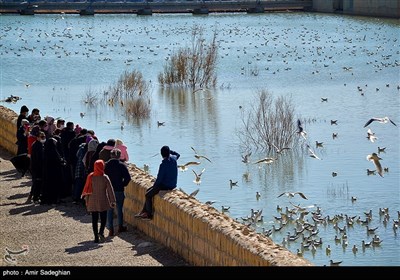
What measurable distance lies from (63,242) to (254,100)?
79.7 feet

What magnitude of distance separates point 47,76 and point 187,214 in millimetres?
40602

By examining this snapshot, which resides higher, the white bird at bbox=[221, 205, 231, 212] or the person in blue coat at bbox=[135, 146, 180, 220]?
the person in blue coat at bbox=[135, 146, 180, 220]

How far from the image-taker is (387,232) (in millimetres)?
19719

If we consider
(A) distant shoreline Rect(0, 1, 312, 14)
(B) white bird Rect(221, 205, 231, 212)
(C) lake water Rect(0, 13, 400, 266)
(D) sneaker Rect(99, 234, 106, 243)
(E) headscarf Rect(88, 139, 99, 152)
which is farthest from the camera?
(A) distant shoreline Rect(0, 1, 312, 14)

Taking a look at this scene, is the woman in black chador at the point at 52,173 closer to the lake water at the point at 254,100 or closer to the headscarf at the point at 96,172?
the headscarf at the point at 96,172

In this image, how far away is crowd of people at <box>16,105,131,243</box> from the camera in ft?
54.0

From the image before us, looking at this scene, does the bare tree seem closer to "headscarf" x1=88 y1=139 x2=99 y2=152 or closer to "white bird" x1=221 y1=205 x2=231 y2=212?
"white bird" x1=221 y1=205 x2=231 y2=212

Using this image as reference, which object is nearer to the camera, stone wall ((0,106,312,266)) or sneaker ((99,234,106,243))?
stone wall ((0,106,312,266))

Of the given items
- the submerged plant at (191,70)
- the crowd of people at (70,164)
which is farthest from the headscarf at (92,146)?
the submerged plant at (191,70)

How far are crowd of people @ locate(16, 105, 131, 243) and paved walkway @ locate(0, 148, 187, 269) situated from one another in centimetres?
25

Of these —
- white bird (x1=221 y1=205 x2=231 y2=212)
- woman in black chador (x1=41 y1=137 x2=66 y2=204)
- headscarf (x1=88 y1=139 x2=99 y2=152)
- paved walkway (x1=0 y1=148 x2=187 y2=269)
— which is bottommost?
white bird (x1=221 y1=205 x2=231 y2=212)

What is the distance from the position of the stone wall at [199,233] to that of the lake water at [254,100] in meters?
2.72

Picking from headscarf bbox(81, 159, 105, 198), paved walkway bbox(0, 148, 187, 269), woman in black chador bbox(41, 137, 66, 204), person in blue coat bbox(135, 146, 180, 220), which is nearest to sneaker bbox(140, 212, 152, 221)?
person in blue coat bbox(135, 146, 180, 220)

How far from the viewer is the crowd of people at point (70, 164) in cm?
1647
